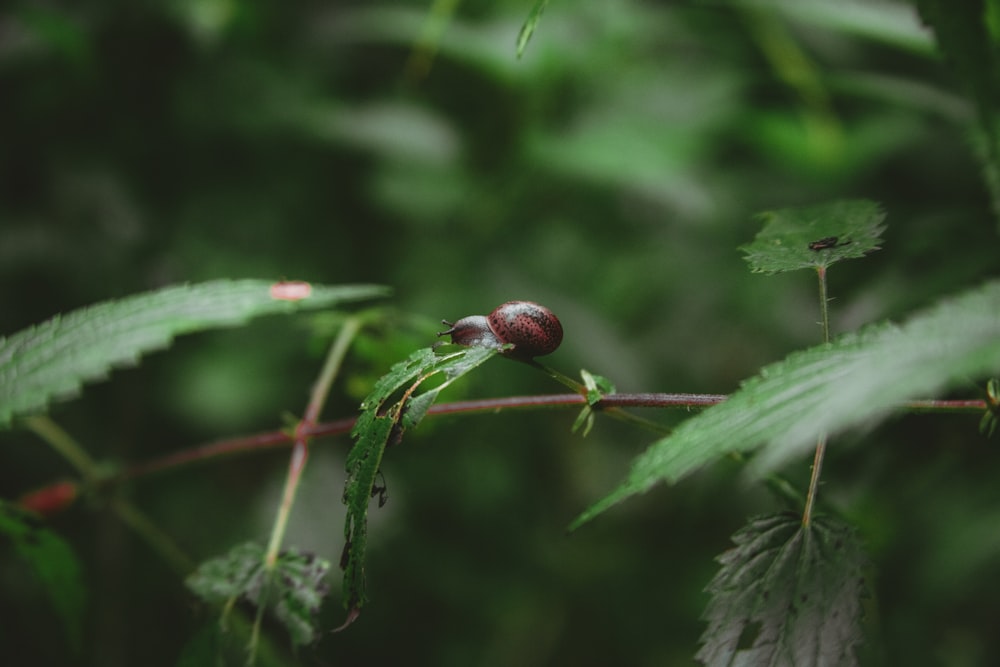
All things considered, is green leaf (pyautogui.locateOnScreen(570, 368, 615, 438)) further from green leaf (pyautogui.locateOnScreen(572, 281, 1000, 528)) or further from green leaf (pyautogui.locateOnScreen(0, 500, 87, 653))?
green leaf (pyautogui.locateOnScreen(0, 500, 87, 653))

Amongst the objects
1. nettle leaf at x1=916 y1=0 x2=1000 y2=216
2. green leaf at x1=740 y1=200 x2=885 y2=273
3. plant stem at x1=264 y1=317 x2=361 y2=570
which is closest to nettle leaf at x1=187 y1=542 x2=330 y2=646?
plant stem at x1=264 y1=317 x2=361 y2=570

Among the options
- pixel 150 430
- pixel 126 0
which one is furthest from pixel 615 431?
pixel 126 0

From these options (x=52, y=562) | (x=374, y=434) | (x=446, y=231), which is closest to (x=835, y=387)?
(x=374, y=434)

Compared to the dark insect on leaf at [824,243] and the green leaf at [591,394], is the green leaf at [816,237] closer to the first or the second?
the dark insect on leaf at [824,243]

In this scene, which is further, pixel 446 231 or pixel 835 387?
pixel 446 231

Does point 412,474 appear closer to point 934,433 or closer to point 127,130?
→ point 127,130

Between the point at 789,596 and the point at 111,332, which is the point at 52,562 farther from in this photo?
the point at 789,596
